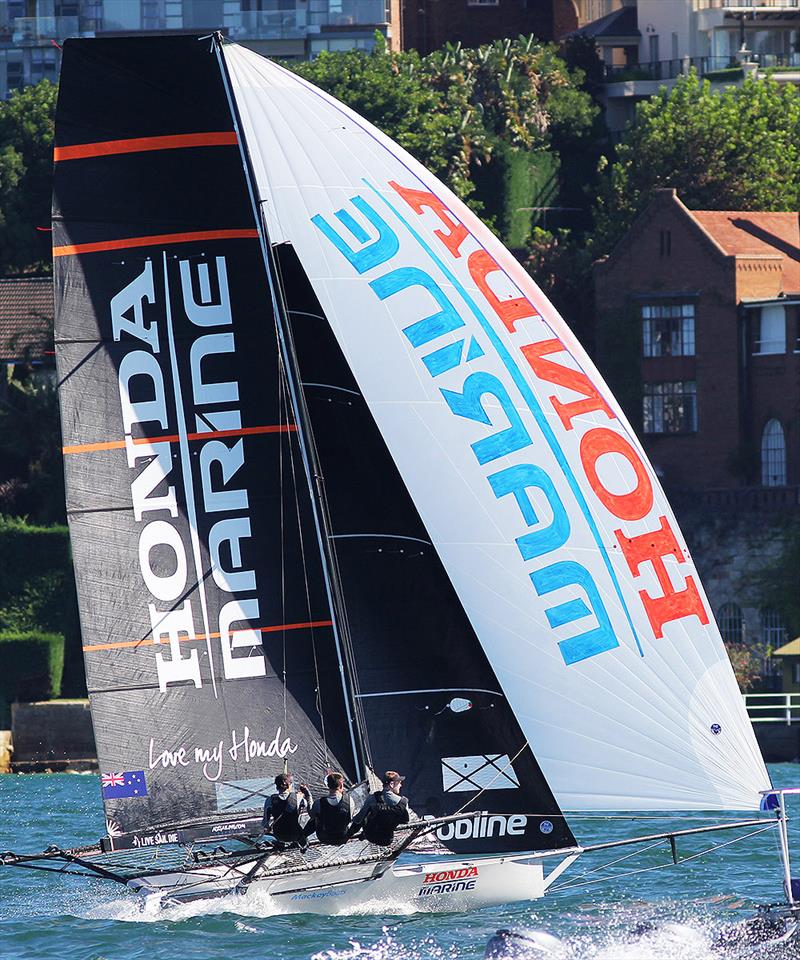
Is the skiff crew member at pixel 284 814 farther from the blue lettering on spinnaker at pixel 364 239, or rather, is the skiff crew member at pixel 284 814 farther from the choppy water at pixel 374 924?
the blue lettering on spinnaker at pixel 364 239

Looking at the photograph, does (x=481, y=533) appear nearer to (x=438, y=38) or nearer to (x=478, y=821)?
(x=478, y=821)

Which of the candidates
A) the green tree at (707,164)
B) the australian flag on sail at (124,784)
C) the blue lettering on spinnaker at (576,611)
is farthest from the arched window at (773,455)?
the australian flag on sail at (124,784)

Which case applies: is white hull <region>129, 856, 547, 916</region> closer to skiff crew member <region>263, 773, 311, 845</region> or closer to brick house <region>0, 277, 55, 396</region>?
skiff crew member <region>263, 773, 311, 845</region>

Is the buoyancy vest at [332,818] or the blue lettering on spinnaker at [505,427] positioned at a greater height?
the blue lettering on spinnaker at [505,427]

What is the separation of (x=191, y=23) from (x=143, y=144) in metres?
56.6

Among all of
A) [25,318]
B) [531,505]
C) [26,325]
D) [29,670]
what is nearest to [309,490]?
[531,505]

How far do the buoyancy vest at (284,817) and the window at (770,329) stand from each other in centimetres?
4028

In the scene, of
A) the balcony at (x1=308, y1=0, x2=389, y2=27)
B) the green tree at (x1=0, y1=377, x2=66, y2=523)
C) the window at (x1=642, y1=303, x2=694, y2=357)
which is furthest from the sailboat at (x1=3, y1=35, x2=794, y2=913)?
the balcony at (x1=308, y1=0, x2=389, y2=27)

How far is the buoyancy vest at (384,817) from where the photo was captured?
15875 mm

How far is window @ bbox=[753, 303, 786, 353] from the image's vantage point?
54.8 metres

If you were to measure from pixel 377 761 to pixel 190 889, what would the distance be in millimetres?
1656

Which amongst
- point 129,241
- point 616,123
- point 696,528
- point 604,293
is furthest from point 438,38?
point 129,241

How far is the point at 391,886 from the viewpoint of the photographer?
16219 millimetres

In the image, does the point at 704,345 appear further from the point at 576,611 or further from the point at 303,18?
the point at 576,611
